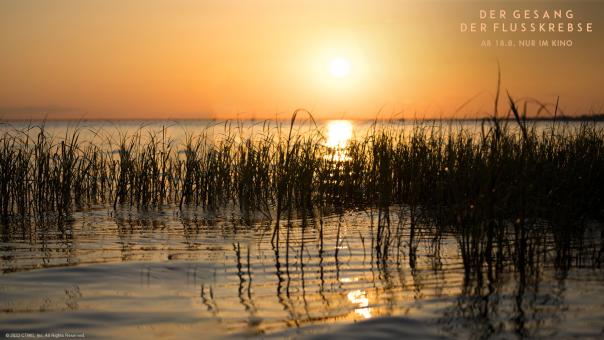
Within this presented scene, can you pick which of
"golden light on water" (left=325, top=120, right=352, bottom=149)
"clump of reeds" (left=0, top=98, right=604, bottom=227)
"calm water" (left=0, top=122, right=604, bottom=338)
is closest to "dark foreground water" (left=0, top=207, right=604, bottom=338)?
"calm water" (left=0, top=122, right=604, bottom=338)

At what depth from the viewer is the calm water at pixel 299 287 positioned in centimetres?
342

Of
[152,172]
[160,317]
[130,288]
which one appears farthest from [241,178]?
[160,317]

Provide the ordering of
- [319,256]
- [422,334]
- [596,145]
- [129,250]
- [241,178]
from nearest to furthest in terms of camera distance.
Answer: [422,334] → [319,256] → [129,250] → [596,145] → [241,178]

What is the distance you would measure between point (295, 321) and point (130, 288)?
4.94 ft

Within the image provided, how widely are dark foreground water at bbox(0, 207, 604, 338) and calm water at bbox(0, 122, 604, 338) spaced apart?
12 millimetres

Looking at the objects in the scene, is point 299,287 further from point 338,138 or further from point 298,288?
point 338,138

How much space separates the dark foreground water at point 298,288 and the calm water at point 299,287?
1 centimetres

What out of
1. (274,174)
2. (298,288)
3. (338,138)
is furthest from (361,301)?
(338,138)

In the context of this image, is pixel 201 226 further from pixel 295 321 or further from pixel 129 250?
pixel 295 321

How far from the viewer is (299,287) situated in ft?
14.0

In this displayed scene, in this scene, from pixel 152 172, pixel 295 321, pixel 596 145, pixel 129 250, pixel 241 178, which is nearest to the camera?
pixel 295 321

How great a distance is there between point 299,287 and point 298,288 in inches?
1.1

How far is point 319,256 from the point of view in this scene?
A: 5.32 metres

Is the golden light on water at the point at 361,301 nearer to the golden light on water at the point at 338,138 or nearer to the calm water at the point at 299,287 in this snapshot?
the calm water at the point at 299,287
